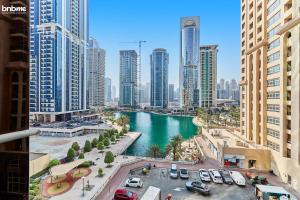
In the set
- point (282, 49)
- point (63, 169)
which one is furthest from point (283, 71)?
point (63, 169)

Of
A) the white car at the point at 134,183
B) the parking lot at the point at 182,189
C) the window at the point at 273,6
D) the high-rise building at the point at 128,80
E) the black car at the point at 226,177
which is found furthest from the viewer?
the high-rise building at the point at 128,80

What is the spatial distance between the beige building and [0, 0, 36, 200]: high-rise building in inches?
789

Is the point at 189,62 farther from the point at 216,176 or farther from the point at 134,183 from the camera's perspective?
the point at 134,183

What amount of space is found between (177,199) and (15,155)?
15.2m

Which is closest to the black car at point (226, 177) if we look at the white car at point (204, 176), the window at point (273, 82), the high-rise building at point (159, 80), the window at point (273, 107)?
the white car at point (204, 176)

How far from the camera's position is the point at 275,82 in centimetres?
2195

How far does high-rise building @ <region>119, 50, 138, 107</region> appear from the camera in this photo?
140875mm

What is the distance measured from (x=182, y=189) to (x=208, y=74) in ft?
303

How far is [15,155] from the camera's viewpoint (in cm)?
298

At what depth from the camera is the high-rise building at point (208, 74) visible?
337ft

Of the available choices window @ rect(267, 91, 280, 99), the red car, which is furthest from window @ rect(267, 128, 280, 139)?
the red car

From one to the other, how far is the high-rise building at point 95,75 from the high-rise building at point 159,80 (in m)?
31.8

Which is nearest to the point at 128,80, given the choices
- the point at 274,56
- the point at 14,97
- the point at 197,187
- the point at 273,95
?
the point at 274,56

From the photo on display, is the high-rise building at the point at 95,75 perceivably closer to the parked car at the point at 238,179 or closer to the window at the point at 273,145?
the window at the point at 273,145
